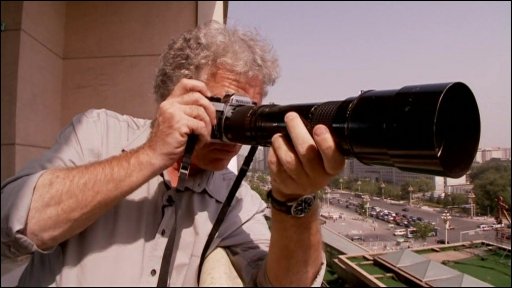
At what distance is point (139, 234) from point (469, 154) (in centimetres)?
Answer: 50

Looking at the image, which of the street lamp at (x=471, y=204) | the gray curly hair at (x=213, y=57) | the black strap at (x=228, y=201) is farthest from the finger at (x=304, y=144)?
the gray curly hair at (x=213, y=57)

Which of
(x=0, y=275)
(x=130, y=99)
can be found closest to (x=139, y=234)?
(x=0, y=275)

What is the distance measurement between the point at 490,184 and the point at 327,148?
11.2 inches

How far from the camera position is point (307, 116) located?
1.48 ft

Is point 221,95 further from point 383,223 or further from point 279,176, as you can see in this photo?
point 383,223

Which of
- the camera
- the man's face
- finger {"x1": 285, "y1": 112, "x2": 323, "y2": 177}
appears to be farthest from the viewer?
the man's face

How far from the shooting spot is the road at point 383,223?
564 mm

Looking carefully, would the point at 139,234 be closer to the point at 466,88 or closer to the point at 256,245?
the point at 256,245

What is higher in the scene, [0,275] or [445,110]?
[445,110]

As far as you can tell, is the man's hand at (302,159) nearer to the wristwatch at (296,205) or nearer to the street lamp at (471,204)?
the wristwatch at (296,205)

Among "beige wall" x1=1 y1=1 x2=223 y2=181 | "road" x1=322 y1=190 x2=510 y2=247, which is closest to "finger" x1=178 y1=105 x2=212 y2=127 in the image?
"road" x1=322 y1=190 x2=510 y2=247

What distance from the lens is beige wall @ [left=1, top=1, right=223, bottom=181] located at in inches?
49.9

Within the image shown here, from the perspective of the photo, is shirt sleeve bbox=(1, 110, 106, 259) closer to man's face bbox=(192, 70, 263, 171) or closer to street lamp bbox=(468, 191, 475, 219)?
man's face bbox=(192, 70, 263, 171)

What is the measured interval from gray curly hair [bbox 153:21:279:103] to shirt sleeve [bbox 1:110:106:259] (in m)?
0.19
